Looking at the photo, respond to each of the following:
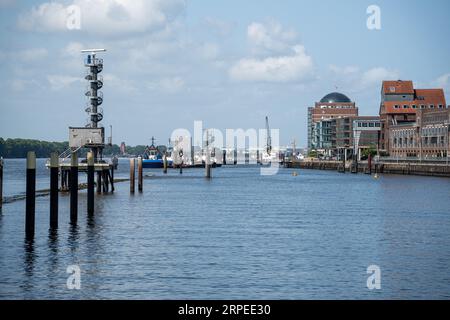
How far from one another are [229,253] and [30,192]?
1179 centimetres

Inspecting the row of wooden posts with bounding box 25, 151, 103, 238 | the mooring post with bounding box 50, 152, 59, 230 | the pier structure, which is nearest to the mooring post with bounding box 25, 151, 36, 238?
the row of wooden posts with bounding box 25, 151, 103, 238

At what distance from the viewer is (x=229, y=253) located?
146 feet

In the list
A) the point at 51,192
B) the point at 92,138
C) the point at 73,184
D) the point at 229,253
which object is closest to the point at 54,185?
the point at 51,192

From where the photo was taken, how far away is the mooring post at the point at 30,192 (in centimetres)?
4662

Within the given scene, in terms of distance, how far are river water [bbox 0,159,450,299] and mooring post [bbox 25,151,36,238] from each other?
0.95m

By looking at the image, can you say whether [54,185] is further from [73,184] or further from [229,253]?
[229,253]

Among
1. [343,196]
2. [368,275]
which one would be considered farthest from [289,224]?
[343,196]

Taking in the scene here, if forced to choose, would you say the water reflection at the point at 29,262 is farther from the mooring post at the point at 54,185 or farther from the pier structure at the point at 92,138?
the pier structure at the point at 92,138

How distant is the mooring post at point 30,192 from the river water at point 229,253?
0.95m

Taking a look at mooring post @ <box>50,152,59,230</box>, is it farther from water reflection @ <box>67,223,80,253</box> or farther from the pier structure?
the pier structure

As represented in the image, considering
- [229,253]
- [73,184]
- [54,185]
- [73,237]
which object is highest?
[54,185]

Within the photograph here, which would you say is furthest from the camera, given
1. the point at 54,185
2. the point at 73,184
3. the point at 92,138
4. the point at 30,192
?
the point at 92,138
